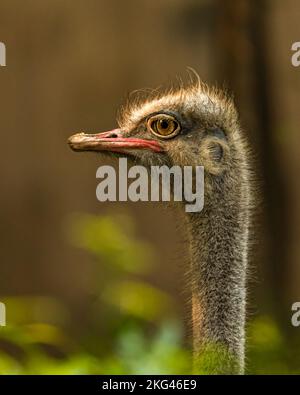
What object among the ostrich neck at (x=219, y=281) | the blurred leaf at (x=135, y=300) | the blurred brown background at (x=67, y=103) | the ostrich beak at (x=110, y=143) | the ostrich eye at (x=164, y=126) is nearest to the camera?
the ostrich neck at (x=219, y=281)

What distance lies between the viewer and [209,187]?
11.8 ft

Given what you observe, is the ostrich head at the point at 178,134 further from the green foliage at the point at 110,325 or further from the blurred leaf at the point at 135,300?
the blurred leaf at the point at 135,300

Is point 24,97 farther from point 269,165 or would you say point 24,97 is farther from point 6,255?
point 269,165

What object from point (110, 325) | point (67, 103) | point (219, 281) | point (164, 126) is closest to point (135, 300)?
point (110, 325)

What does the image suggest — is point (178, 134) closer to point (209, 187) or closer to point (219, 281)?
point (209, 187)

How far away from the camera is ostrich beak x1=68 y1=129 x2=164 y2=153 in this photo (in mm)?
3598

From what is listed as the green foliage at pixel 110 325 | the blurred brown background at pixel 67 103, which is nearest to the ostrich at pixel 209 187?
the green foliage at pixel 110 325

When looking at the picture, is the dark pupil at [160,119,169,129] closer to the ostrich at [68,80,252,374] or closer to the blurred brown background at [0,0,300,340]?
the ostrich at [68,80,252,374]

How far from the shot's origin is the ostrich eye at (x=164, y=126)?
372 centimetres

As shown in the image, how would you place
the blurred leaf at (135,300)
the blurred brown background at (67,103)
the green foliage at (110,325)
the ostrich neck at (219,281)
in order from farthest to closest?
the blurred brown background at (67,103) → the blurred leaf at (135,300) → the green foliage at (110,325) → the ostrich neck at (219,281)

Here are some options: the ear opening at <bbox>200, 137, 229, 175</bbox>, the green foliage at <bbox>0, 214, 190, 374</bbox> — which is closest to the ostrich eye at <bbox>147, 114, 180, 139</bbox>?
the ear opening at <bbox>200, 137, 229, 175</bbox>

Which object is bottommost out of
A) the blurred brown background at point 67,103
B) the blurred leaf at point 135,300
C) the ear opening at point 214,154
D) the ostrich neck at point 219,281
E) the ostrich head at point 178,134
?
the ostrich neck at point 219,281

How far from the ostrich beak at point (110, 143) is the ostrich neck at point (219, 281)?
0.26 meters
